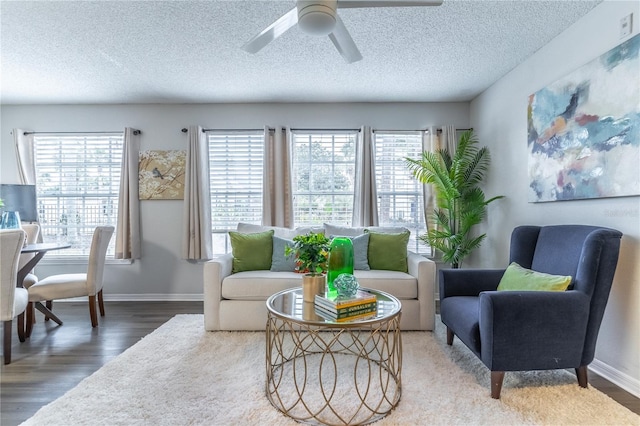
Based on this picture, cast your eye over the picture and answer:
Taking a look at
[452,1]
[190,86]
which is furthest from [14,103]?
[452,1]

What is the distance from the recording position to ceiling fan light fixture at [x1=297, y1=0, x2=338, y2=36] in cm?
154

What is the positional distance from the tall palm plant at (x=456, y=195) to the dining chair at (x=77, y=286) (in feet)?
11.0

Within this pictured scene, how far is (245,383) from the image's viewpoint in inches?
76.2

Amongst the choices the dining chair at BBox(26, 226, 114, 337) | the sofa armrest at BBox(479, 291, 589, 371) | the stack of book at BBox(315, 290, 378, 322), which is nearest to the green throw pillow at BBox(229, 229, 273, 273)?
the dining chair at BBox(26, 226, 114, 337)

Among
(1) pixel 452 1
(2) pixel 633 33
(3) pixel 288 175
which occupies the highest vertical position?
(1) pixel 452 1

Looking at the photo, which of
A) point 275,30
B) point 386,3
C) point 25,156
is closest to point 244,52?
point 275,30

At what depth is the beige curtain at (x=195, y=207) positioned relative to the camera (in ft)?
12.6

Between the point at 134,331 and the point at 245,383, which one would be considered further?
the point at 134,331

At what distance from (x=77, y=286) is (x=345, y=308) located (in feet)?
9.06

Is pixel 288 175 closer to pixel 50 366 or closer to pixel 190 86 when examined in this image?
pixel 190 86

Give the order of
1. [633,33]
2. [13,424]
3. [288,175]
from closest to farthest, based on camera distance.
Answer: [13,424] < [633,33] < [288,175]

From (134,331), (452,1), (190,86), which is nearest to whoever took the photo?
(452,1)

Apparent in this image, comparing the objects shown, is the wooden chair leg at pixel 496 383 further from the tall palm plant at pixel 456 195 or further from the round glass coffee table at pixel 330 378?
the tall palm plant at pixel 456 195

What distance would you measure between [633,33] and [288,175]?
10.2 feet
